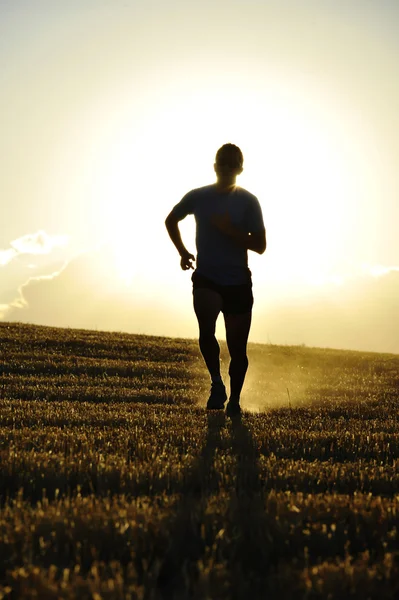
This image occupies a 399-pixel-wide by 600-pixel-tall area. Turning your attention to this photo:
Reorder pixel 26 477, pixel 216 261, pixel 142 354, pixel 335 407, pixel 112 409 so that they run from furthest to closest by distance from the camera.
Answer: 1. pixel 142 354
2. pixel 335 407
3. pixel 112 409
4. pixel 216 261
5. pixel 26 477

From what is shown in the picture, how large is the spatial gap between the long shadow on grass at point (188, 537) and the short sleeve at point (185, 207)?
4.25 metres

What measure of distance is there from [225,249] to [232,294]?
1.78 ft

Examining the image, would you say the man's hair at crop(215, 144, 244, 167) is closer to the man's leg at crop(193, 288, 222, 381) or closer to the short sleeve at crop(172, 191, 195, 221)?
the short sleeve at crop(172, 191, 195, 221)

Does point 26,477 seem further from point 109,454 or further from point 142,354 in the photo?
point 142,354

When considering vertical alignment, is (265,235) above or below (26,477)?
above

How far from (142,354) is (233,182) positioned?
39.9 feet

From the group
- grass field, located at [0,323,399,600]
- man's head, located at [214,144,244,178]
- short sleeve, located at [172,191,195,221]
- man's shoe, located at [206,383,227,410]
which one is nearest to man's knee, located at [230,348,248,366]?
man's shoe, located at [206,383,227,410]

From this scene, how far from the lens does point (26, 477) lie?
4.68 meters

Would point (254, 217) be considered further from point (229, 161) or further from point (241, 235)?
point (229, 161)

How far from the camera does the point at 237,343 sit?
855cm

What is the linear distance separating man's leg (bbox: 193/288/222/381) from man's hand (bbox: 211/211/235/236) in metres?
0.74

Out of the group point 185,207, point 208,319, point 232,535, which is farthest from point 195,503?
point 185,207

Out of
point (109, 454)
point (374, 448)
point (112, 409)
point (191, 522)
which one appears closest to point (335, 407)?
point (112, 409)

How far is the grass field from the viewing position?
2840 mm
